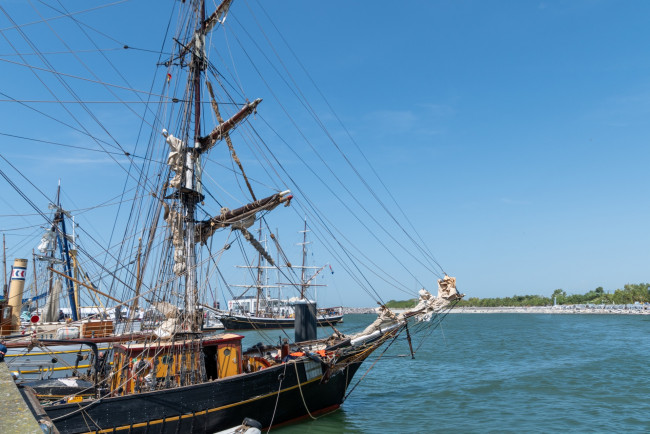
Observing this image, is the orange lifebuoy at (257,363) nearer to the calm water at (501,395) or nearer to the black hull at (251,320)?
the calm water at (501,395)

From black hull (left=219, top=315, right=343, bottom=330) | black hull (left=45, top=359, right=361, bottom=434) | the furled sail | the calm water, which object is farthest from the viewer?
black hull (left=219, top=315, right=343, bottom=330)

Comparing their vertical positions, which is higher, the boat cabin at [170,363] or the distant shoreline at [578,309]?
the boat cabin at [170,363]

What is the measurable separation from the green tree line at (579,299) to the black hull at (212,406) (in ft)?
341

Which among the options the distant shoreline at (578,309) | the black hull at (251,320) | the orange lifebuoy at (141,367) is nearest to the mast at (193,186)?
the orange lifebuoy at (141,367)

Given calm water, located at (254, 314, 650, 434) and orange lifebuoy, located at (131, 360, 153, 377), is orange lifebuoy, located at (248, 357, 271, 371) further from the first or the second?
orange lifebuoy, located at (131, 360, 153, 377)

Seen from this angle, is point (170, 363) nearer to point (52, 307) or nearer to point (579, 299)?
point (52, 307)

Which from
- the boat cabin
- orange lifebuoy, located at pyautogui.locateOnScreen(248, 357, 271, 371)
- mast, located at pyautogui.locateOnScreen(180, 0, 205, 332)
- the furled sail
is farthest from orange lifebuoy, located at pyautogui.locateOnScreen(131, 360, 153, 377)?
the furled sail

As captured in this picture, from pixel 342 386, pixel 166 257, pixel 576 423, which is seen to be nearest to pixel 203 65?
pixel 166 257

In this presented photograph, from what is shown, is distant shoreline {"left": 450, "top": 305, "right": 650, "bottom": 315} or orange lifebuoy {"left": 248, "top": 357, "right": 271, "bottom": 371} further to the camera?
distant shoreline {"left": 450, "top": 305, "right": 650, "bottom": 315}

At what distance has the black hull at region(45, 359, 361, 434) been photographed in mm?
11219

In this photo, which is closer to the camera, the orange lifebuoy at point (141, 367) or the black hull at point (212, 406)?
the black hull at point (212, 406)

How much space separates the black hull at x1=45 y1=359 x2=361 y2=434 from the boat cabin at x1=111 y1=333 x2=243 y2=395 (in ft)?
2.99

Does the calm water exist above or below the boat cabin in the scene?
below

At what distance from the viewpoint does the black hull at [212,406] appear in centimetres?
1122
